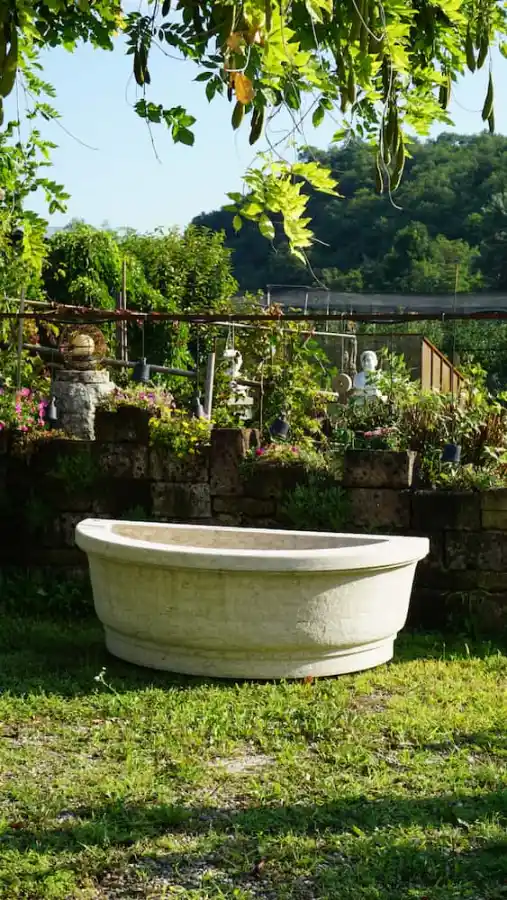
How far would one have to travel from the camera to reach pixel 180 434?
6410 millimetres

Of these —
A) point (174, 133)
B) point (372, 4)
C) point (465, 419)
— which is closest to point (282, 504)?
point (465, 419)

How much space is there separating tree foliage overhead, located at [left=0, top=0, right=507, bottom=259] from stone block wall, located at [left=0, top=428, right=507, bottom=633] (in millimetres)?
2029

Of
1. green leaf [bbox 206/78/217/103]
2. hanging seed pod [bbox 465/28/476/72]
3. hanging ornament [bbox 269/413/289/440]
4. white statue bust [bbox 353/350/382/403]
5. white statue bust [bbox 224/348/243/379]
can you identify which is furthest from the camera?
white statue bust [bbox 224/348/243/379]

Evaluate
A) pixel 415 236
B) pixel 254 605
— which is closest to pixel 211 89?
pixel 254 605

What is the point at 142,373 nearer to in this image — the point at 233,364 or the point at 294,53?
the point at 233,364

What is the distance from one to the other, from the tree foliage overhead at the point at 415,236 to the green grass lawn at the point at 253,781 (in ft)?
95.6

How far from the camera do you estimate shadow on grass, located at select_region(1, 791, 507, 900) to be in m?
3.10

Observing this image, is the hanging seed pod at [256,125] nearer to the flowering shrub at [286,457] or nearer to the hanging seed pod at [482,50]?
the hanging seed pod at [482,50]

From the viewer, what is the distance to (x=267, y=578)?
15.9 ft

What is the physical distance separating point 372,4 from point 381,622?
2909mm

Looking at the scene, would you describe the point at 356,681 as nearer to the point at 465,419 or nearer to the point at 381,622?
the point at 381,622

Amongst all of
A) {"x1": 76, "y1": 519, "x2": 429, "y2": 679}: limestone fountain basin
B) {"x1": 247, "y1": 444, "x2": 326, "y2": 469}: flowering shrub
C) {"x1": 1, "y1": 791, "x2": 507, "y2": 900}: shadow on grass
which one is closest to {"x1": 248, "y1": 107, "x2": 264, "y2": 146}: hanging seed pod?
{"x1": 1, "y1": 791, "x2": 507, "y2": 900}: shadow on grass

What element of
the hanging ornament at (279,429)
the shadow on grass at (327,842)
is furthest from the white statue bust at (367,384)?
the shadow on grass at (327,842)

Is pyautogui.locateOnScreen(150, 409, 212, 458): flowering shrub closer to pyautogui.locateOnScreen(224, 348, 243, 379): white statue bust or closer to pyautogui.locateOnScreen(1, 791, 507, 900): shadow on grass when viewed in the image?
pyautogui.locateOnScreen(224, 348, 243, 379): white statue bust
